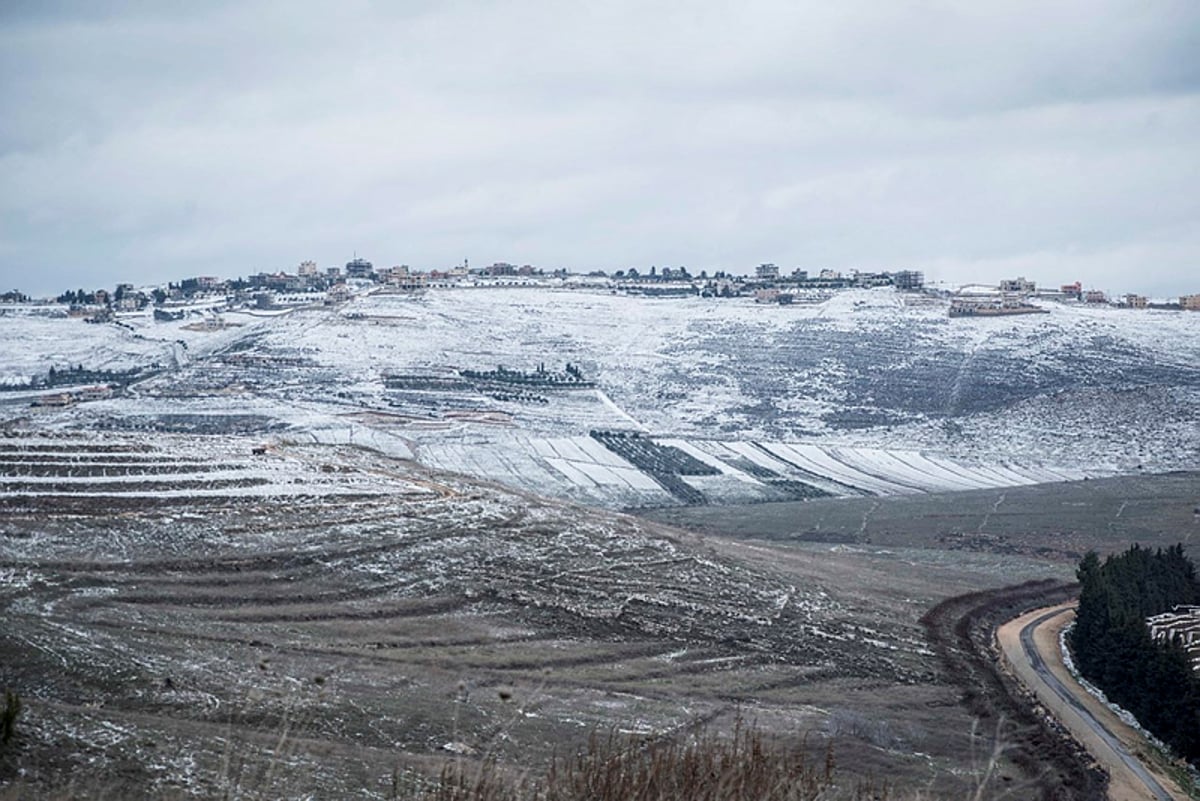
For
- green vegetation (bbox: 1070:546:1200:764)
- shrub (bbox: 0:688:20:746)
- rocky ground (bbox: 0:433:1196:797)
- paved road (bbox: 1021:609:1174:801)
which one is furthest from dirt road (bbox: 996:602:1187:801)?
shrub (bbox: 0:688:20:746)

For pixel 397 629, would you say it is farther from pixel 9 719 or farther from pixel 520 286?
pixel 520 286

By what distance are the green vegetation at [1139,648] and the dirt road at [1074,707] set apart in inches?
26.7

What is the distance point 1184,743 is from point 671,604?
1598 centimetres

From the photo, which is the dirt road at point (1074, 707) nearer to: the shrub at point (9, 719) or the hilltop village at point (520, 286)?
the shrub at point (9, 719)

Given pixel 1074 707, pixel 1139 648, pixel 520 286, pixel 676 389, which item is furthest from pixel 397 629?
pixel 520 286

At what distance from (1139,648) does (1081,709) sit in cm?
221

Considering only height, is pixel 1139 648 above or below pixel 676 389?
below

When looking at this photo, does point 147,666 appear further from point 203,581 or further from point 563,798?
point 563,798

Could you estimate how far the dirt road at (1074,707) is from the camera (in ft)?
90.3

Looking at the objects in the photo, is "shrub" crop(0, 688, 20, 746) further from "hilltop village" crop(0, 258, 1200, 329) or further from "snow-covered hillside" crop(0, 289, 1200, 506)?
"hilltop village" crop(0, 258, 1200, 329)

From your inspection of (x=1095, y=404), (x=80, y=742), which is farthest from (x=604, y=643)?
(x=1095, y=404)

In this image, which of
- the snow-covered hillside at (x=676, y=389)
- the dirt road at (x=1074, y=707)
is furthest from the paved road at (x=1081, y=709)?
the snow-covered hillside at (x=676, y=389)

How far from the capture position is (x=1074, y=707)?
33500 millimetres

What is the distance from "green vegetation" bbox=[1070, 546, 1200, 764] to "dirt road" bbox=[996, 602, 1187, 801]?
68 cm
